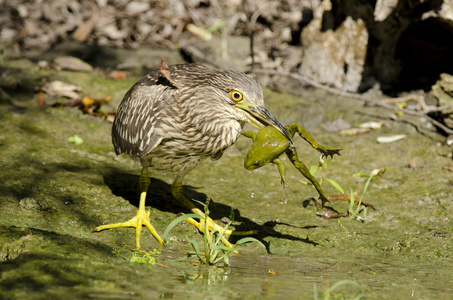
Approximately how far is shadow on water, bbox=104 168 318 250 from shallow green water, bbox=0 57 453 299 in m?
0.02

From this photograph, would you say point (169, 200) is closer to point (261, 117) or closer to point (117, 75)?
Result: point (261, 117)

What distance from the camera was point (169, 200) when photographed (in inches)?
212

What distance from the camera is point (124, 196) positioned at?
16.9 feet

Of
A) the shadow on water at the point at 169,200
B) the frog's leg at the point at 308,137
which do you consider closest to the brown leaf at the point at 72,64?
the shadow on water at the point at 169,200

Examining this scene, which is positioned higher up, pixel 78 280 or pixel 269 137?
pixel 269 137

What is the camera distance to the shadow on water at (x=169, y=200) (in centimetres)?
473

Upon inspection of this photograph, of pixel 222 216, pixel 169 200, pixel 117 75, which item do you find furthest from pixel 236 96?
pixel 117 75

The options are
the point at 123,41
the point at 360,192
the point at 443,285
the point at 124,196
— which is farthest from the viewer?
the point at 123,41

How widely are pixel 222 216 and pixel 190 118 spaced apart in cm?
113

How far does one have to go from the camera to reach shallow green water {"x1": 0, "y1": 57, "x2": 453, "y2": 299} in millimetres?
3239

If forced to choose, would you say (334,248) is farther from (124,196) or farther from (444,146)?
A: (444,146)

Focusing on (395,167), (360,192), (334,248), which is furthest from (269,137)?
(395,167)

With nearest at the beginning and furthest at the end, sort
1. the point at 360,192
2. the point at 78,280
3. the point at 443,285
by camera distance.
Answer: the point at 78,280 < the point at 443,285 < the point at 360,192

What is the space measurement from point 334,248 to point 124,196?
214 cm
